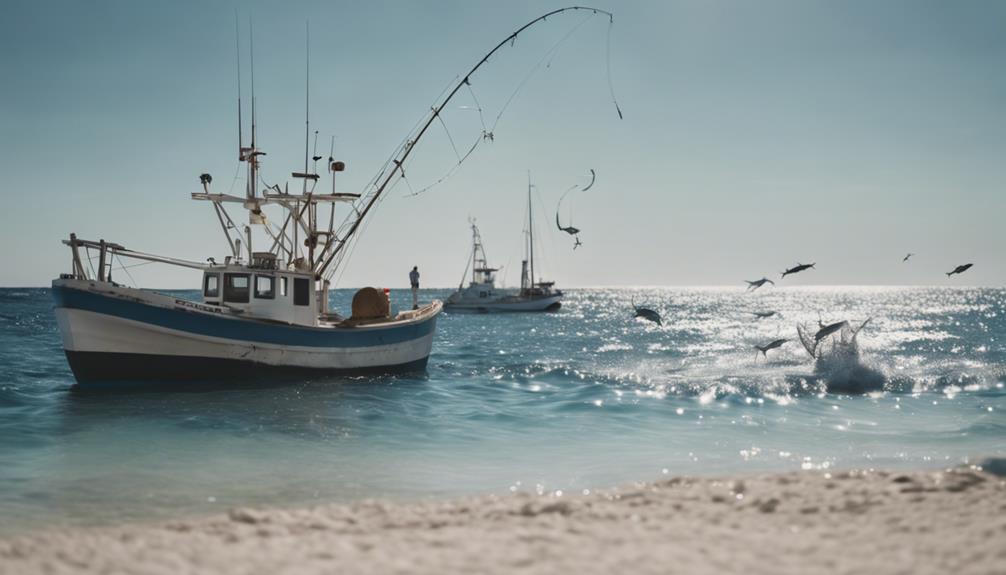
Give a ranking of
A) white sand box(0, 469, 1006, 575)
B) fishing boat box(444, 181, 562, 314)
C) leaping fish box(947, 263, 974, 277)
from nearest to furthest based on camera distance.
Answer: white sand box(0, 469, 1006, 575)
leaping fish box(947, 263, 974, 277)
fishing boat box(444, 181, 562, 314)

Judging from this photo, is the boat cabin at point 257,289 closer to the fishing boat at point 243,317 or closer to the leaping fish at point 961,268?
the fishing boat at point 243,317

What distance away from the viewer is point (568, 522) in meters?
5.95

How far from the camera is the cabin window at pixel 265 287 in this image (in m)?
16.9

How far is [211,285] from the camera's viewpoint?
55.6 ft

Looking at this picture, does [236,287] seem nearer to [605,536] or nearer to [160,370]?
[160,370]

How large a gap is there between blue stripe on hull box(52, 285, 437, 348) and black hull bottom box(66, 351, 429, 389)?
2.26ft

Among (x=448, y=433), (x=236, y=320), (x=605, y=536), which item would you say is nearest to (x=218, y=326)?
(x=236, y=320)

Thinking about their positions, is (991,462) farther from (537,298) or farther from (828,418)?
(537,298)

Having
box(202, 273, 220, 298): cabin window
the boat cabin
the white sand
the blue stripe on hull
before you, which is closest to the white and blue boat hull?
the blue stripe on hull

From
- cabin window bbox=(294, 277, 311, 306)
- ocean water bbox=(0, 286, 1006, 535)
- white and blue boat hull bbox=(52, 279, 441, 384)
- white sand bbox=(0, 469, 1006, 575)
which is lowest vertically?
ocean water bbox=(0, 286, 1006, 535)

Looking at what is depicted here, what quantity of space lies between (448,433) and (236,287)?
724 cm

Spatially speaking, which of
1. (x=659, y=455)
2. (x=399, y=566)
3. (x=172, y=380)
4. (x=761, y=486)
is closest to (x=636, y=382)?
(x=659, y=455)

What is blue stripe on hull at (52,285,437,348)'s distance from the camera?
1498cm

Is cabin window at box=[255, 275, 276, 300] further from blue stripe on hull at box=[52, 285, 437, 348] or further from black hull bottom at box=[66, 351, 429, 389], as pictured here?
black hull bottom at box=[66, 351, 429, 389]
